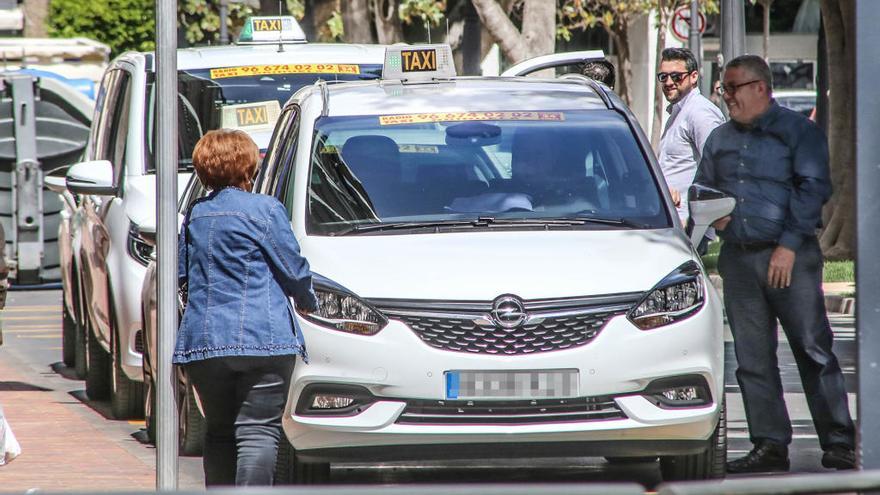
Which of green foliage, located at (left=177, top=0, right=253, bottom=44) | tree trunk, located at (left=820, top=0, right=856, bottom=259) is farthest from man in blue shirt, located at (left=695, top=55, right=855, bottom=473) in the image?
green foliage, located at (left=177, top=0, right=253, bottom=44)

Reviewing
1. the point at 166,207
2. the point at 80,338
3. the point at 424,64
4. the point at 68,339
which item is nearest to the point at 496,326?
the point at 166,207

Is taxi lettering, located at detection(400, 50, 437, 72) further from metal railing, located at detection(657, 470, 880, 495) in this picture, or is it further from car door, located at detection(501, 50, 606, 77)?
metal railing, located at detection(657, 470, 880, 495)

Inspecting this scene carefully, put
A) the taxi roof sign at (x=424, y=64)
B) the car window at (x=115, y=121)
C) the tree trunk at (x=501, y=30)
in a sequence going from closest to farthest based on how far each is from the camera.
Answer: the taxi roof sign at (x=424, y=64)
the car window at (x=115, y=121)
the tree trunk at (x=501, y=30)

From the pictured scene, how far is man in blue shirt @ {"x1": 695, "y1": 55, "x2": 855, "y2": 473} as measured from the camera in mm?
7730

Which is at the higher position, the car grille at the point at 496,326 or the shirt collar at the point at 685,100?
the shirt collar at the point at 685,100

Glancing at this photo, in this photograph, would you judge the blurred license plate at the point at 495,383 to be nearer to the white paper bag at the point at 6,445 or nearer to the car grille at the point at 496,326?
the car grille at the point at 496,326

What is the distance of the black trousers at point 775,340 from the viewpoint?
25.4 ft

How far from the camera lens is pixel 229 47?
10.9 meters

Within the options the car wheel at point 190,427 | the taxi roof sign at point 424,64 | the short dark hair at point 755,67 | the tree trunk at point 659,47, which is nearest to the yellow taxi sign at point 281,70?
the taxi roof sign at point 424,64

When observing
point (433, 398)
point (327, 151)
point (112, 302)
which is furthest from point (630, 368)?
point (112, 302)

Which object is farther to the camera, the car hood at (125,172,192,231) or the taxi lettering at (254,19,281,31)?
the taxi lettering at (254,19,281,31)

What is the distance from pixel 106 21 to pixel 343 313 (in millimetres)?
35973

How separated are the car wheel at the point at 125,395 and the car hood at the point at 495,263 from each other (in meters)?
3.18

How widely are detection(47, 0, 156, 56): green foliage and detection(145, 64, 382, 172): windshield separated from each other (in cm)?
3124
